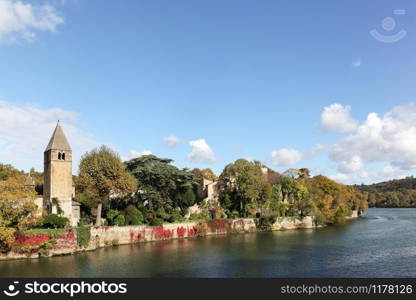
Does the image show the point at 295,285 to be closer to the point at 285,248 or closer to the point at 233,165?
the point at 285,248

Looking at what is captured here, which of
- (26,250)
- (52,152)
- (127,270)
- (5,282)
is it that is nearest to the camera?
(5,282)

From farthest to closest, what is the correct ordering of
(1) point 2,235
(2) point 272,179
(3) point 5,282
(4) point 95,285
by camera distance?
(2) point 272,179 < (1) point 2,235 < (3) point 5,282 < (4) point 95,285

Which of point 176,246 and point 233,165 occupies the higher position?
point 233,165

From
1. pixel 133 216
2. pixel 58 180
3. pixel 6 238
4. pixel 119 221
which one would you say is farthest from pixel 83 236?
pixel 133 216

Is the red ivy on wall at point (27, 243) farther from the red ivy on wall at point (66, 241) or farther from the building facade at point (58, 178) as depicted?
the building facade at point (58, 178)

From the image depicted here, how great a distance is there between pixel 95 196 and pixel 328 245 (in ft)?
99.2

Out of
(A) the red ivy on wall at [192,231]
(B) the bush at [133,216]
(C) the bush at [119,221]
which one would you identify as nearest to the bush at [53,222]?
(C) the bush at [119,221]

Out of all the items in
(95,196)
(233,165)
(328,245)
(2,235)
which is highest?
(233,165)

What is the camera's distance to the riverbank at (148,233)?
36.5m

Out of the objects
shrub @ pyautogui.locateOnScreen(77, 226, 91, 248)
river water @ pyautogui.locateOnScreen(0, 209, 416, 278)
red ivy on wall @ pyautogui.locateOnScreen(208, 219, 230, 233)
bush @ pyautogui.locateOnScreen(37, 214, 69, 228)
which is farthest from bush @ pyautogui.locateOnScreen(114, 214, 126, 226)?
red ivy on wall @ pyautogui.locateOnScreen(208, 219, 230, 233)

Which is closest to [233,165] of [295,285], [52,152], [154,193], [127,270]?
[154,193]

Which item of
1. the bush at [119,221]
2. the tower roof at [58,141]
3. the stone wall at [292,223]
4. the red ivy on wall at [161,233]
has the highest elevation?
the tower roof at [58,141]

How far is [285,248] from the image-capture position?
3984 centimetres

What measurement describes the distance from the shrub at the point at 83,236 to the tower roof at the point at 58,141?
442 inches
